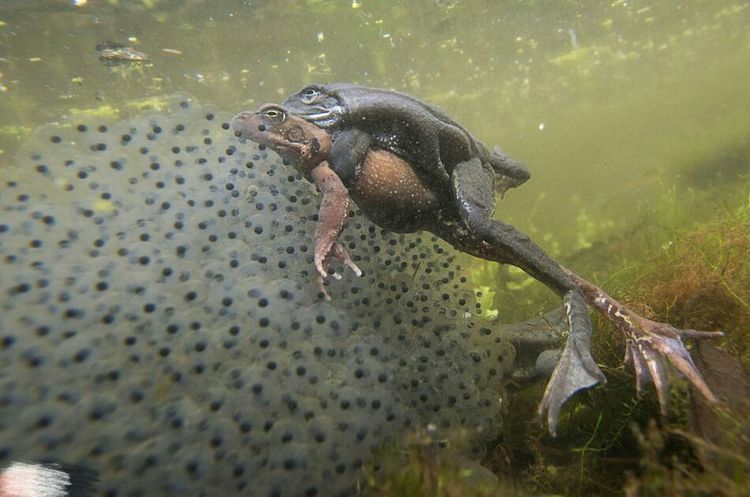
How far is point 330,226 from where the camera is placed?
339 cm

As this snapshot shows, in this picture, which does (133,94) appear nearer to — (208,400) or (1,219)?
(1,219)

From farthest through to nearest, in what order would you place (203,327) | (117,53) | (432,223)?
(117,53) < (432,223) < (203,327)

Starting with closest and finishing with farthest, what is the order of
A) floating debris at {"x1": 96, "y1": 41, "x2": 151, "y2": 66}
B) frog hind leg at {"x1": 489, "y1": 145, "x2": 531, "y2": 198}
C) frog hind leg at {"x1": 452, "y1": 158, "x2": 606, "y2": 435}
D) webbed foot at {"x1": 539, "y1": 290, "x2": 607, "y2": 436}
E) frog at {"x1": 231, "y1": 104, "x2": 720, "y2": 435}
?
webbed foot at {"x1": 539, "y1": 290, "x2": 607, "y2": 436} → frog at {"x1": 231, "y1": 104, "x2": 720, "y2": 435} → frog hind leg at {"x1": 452, "y1": 158, "x2": 606, "y2": 435} → frog hind leg at {"x1": 489, "y1": 145, "x2": 531, "y2": 198} → floating debris at {"x1": 96, "y1": 41, "x2": 151, "y2": 66}

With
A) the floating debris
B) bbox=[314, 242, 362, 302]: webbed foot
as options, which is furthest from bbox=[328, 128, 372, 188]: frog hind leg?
the floating debris

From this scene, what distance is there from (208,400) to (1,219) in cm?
209

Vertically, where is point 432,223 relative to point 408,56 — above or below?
above

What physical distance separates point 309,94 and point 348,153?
2.51ft

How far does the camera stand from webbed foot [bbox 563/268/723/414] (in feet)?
10.2

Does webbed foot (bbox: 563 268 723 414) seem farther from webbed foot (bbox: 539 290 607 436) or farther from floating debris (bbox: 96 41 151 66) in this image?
floating debris (bbox: 96 41 151 66)

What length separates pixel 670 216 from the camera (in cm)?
968

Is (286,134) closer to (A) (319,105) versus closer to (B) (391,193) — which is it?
(A) (319,105)

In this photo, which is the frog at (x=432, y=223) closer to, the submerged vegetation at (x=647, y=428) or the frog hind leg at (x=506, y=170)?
the submerged vegetation at (x=647, y=428)

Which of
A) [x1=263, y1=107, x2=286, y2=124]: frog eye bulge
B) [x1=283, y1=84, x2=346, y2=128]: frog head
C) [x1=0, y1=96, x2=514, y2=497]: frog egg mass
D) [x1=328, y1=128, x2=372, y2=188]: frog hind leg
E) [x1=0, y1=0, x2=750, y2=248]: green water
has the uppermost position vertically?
A: [x1=283, y1=84, x2=346, y2=128]: frog head

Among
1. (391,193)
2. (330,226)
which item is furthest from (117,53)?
(330,226)
